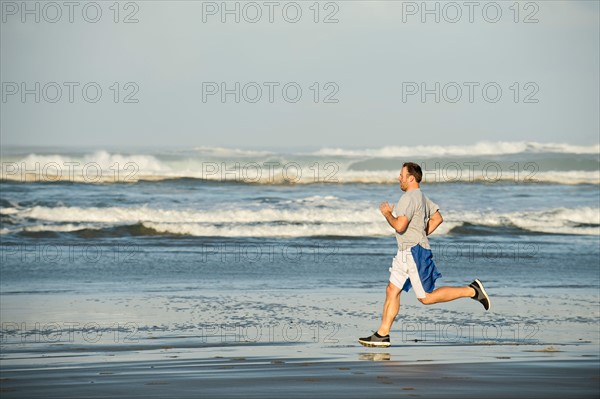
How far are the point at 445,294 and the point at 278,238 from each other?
549 inches

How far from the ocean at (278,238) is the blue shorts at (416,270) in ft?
2.66

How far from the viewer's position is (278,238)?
2234 cm

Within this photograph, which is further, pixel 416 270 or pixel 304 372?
pixel 416 270

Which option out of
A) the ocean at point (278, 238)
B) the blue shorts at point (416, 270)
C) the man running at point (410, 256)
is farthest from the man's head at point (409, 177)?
the ocean at point (278, 238)

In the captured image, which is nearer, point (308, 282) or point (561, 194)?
point (308, 282)

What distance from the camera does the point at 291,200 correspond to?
29.8 m

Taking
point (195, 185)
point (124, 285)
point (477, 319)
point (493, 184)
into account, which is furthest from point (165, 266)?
point (493, 184)

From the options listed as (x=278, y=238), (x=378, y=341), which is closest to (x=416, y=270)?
(x=378, y=341)

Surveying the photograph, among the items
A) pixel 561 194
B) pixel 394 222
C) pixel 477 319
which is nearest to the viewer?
pixel 394 222

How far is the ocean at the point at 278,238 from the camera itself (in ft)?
34.2

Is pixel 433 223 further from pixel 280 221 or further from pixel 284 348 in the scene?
pixel 280 221

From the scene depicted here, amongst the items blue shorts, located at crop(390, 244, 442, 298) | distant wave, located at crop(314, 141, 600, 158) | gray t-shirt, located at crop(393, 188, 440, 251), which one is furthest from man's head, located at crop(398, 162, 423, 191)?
distant wave, located at crop(314, 141, 600, 158)

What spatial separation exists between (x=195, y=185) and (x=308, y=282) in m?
22.3

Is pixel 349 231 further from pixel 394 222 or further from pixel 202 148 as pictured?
pixel 202 148
